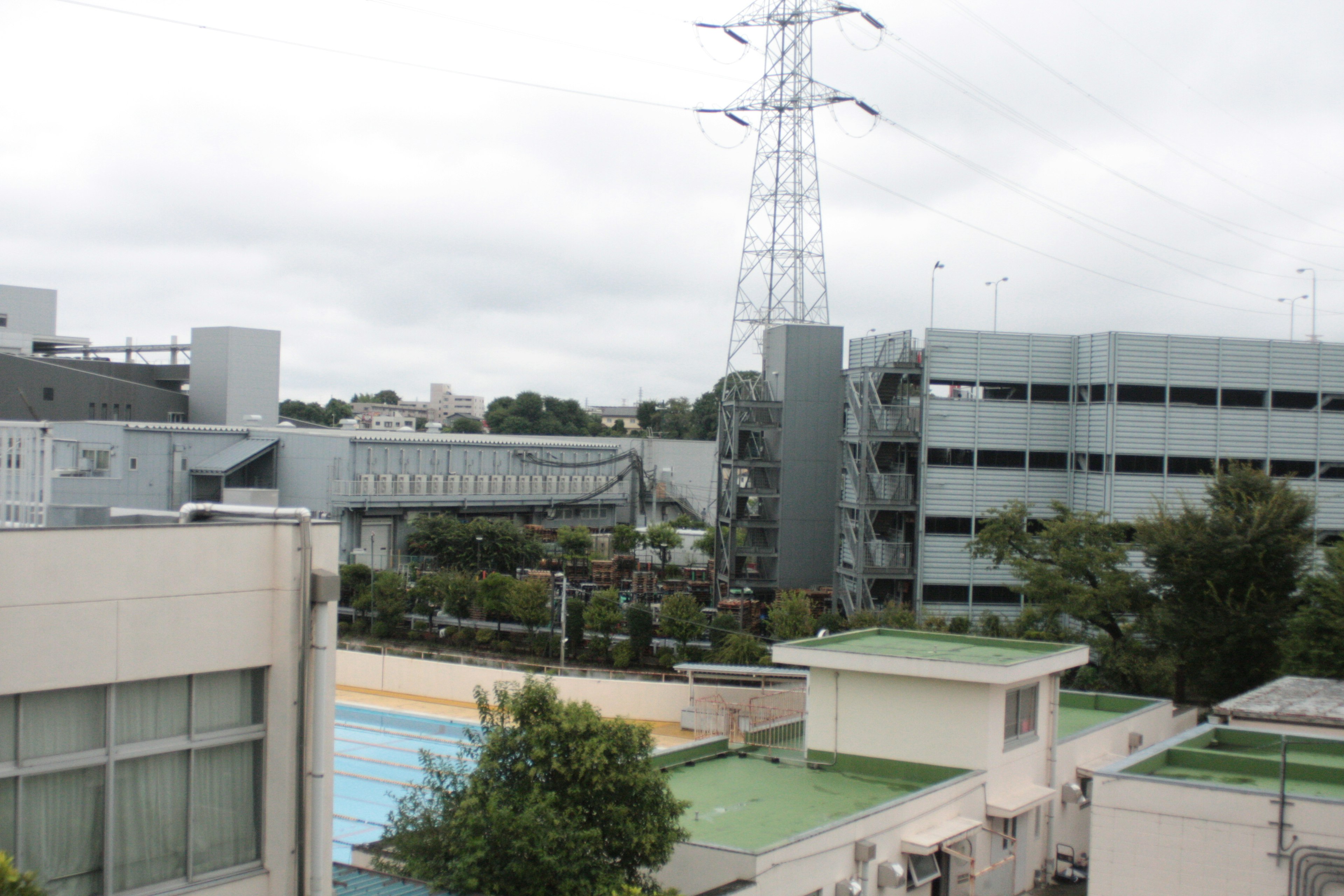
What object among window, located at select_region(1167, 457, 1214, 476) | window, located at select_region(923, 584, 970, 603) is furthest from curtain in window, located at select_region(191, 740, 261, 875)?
window, located at select_region(1167, 457, 1214, 476)

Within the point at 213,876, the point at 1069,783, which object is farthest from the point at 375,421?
the point at 213,876

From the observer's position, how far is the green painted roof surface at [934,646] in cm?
1405

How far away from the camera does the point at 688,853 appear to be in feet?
33.5

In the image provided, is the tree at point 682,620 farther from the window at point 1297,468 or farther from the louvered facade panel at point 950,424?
the window at point 1297,468

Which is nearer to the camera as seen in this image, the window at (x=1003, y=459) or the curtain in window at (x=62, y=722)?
the curtain in window at (x=62, y=722)

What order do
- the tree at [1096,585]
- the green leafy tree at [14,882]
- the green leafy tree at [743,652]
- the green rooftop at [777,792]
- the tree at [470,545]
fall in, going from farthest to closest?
the tree at [470,545], the green leafy tree at [743,652], the tree at [1096,585], the green rooftop at [777,792], the green leafy tree at [14,882]

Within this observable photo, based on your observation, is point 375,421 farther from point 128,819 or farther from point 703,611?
point 128,819

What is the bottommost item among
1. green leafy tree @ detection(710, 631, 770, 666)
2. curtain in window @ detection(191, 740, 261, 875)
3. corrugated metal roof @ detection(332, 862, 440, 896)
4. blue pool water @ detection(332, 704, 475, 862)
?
blue pool water @ detection(332, 704, 475, 862)

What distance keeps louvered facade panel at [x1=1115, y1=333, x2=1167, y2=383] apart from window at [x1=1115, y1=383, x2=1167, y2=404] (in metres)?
0.19

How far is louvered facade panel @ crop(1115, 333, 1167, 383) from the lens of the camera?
109 ft

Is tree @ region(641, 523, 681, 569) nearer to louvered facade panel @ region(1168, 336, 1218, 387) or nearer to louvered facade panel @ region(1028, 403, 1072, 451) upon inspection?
louvered facade panel @ region(1028, 403, 1072, 451)

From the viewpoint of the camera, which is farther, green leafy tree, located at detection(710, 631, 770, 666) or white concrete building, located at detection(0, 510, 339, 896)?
green leafy tree, located at detection(710, 631, 770, 666)

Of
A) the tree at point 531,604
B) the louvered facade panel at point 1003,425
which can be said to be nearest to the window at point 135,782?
the tree at point 531,604

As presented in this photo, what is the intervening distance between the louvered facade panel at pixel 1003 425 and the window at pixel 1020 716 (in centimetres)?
2084
